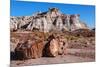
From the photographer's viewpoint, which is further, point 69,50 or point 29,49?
point 69,50

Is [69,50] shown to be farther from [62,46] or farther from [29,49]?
[29,49]

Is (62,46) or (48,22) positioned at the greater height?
(48,22)

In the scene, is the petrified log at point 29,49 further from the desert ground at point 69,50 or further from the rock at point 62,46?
the rock at point 62,46

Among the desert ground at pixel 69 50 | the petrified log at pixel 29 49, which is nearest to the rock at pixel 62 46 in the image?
the desert ground at pixel 69 50

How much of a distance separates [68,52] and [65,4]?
1.89 ft

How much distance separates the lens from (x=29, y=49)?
2.48 m

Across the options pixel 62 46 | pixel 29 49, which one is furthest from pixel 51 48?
pixel 29 49

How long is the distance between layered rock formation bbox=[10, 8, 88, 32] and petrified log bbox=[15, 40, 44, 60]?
16 centimetres

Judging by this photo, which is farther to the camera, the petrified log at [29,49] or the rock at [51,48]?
the rock at [51,48]

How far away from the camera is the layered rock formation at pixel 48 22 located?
2.45 metres

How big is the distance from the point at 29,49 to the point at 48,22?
0.39 meters

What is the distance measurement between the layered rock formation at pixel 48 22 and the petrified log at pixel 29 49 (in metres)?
0.16

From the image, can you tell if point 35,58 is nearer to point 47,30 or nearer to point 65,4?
point 47,30
